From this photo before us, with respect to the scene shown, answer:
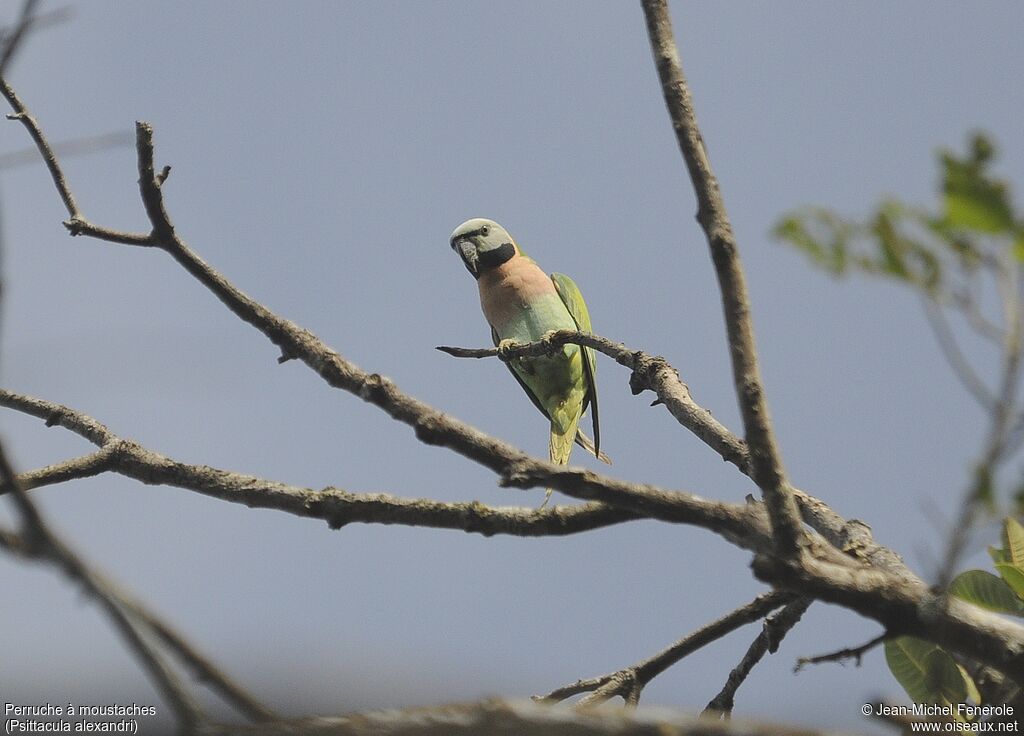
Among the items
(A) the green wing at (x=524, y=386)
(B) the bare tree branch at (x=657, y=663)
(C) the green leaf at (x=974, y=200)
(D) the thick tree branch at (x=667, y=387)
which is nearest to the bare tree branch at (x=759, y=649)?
(B) the bare tree branch at (x=657, y=663)

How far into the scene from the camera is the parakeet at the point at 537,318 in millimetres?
6797

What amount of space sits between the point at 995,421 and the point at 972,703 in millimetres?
1980

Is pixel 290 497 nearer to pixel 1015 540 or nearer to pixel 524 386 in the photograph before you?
pixel 1015 540

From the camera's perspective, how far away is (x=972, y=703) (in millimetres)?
2928

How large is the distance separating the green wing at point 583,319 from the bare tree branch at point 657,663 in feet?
11.6

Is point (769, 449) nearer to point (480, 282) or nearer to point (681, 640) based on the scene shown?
point (681, 640)

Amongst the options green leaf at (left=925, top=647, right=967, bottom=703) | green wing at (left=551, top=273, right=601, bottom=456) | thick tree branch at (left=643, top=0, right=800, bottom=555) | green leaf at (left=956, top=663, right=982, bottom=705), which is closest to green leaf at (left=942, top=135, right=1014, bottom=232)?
thick tree branch at (left=643, top=0, right=800, bottom=555)

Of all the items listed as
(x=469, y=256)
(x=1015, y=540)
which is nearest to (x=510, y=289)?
(x=469, y=256)

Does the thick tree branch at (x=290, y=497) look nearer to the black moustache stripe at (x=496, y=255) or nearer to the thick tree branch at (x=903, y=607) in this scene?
the thick tree branch at (x=903, y=607)

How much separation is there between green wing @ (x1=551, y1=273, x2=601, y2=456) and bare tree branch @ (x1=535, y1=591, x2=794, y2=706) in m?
3.55


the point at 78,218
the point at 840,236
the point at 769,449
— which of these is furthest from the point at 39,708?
the point at 840,236

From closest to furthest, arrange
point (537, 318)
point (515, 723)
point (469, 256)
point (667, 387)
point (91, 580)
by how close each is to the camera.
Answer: point (91, 580) → point (515, 723) → point (667, 387) → point (537, 318) → point (469, 256)

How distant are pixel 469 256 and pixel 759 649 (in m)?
5.55

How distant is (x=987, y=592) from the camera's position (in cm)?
296
